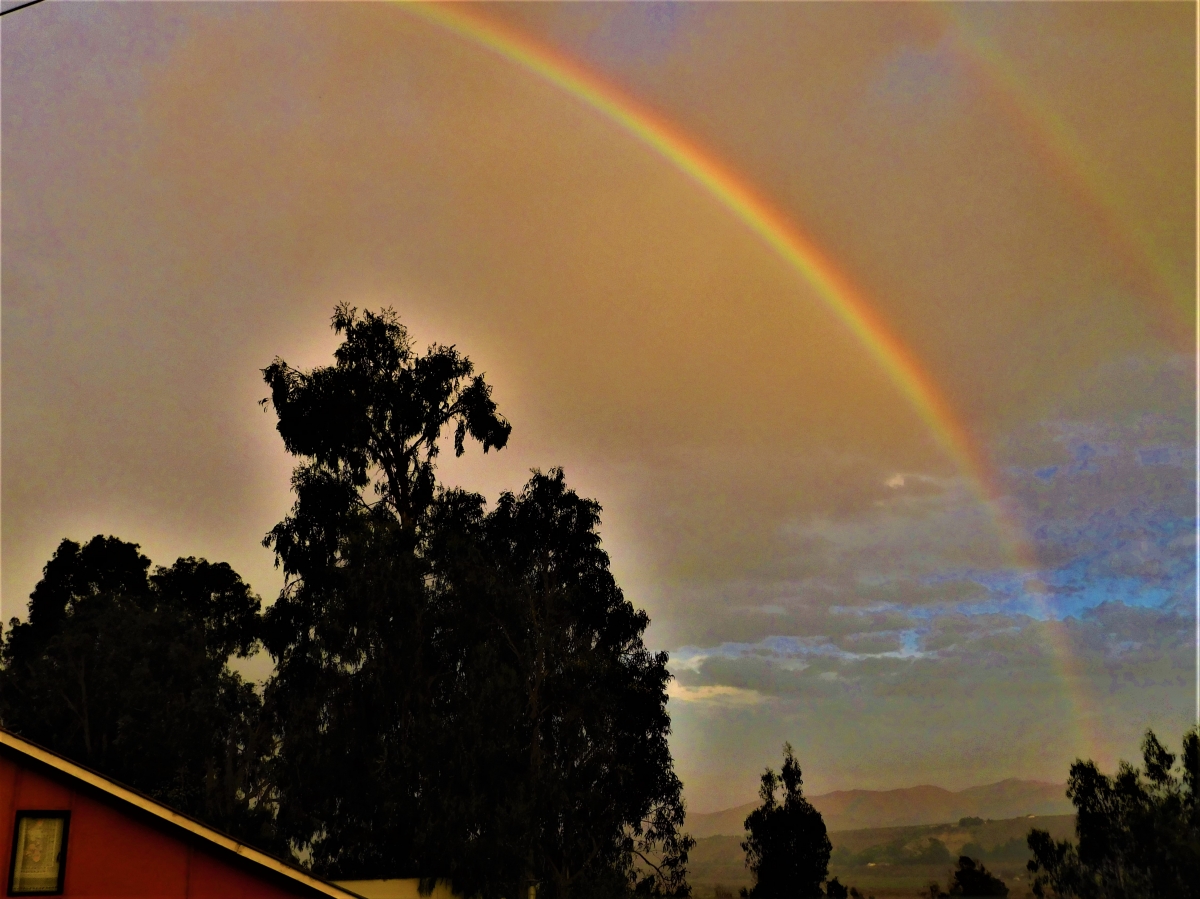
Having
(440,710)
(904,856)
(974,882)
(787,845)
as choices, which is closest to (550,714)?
(440,710)

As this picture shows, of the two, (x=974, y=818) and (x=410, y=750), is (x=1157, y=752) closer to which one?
(x=410, y=750)

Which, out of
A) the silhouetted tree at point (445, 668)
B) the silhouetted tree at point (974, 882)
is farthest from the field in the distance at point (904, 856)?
the silhouetted tree at point (445, 668)

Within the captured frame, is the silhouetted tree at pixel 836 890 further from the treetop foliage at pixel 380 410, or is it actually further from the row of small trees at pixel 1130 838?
the treetop foliage at pixel 380 410

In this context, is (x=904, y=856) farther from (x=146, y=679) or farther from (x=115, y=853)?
(x=115, y=853)

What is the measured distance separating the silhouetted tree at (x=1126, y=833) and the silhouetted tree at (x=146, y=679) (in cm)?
2946

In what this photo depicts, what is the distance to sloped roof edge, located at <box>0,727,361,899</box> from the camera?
51.8ft

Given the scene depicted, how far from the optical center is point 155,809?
1611cm

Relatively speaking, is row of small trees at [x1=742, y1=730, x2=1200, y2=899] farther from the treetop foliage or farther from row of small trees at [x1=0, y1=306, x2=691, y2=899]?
the treetop foliage

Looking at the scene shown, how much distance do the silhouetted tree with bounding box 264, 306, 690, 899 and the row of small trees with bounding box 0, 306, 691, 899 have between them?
3.0 inches

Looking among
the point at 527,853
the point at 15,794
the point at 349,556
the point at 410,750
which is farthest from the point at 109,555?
the point at 15,794

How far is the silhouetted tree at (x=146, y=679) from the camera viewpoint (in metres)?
39.8

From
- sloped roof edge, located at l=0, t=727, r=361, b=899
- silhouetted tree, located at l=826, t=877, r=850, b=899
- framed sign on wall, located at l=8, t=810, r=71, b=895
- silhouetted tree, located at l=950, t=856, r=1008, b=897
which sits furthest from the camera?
silhouetted tree, located at l=950, t=856, r=1008, b=897

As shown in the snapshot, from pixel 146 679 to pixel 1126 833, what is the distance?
137ft

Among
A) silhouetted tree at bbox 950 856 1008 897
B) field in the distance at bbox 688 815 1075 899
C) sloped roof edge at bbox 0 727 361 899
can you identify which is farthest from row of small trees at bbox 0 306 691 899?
silhouetted tree at bbox 950 856 1008 897
